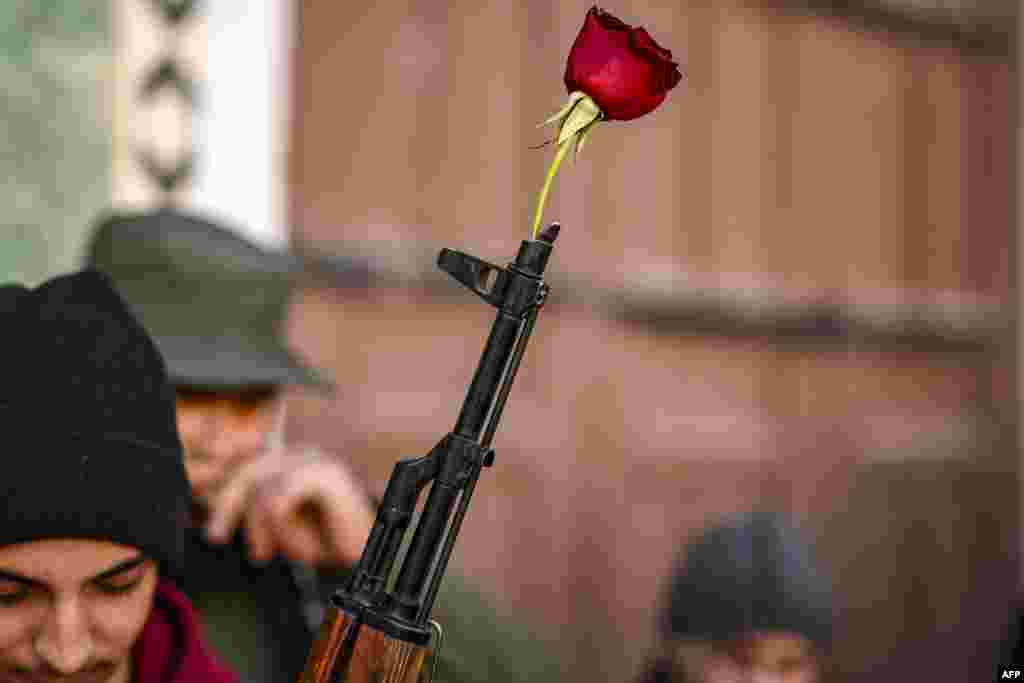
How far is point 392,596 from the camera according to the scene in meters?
1.38

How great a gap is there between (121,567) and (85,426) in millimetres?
126

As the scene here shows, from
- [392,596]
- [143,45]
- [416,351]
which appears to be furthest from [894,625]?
[392,596]

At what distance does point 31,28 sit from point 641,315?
1.62 meters

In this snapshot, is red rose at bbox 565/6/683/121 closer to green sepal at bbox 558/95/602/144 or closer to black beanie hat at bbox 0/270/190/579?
green sepal at bbox 558/95/602/144

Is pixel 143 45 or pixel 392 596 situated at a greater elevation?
pixel 143 45

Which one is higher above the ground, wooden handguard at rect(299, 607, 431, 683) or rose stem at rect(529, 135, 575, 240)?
rose stem at rect(529, 135, 575, 240)

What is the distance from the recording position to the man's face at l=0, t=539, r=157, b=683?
1.42 meters

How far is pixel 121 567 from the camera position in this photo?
1467 millimetres

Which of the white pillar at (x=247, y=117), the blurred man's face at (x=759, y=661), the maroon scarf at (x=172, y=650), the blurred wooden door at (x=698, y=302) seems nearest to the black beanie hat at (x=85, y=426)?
the maroon scarf at (x=172, y=650)

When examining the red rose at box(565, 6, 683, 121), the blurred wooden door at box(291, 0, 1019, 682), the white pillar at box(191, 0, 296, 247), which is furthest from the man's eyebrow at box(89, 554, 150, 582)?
the blurred wooden door at box(291, 0, 1019, 682)

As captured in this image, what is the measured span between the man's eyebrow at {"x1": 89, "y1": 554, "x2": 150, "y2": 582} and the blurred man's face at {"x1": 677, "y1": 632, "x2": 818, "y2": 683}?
121 centimetres

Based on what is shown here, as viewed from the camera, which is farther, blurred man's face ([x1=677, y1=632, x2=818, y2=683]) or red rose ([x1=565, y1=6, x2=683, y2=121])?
blurred man's face ([x1=677, y1=632, x2=818, y2=683])

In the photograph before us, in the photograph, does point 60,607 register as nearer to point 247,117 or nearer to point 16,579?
point 16,579

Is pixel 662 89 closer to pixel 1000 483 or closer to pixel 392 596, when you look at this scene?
pixel 392 596
